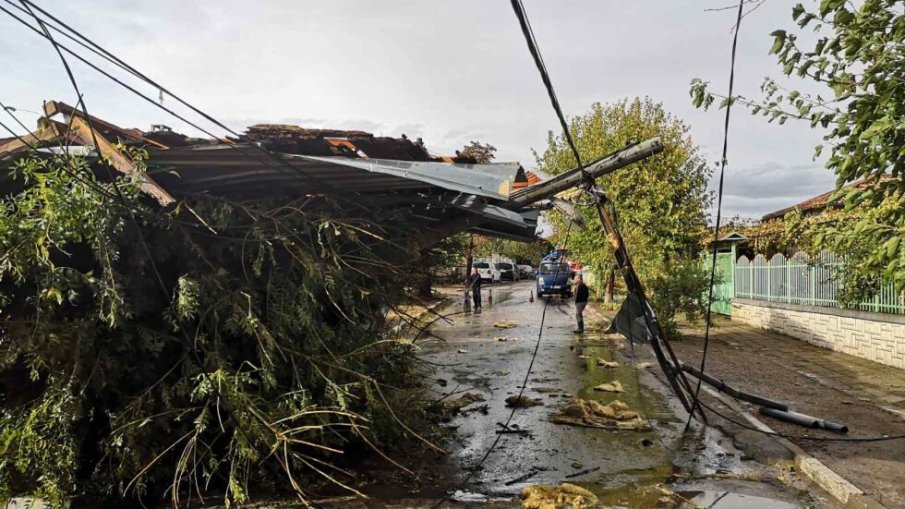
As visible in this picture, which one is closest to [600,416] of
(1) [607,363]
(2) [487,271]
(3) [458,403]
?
(3) [458,403]

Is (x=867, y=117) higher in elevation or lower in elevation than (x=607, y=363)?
higher

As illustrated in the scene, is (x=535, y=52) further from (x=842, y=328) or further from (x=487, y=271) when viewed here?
(x=487, y=271)

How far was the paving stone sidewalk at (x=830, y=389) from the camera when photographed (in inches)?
240

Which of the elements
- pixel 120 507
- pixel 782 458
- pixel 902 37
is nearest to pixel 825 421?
pixel 782 458

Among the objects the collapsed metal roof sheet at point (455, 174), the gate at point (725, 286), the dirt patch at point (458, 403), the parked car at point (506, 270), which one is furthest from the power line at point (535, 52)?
the parked car at point (506, 270)

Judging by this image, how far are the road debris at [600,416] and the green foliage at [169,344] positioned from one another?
2.92 m

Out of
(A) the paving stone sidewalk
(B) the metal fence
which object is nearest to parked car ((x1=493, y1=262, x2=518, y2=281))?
(B) the metal fence

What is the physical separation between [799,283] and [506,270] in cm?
3953

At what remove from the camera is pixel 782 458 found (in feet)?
21.3

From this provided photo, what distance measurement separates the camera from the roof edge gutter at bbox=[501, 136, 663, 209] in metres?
6.19

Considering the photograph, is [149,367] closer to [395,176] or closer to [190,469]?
[190,469]

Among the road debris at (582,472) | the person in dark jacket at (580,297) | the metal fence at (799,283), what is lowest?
the road debris at (582,472)

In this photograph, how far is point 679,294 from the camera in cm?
1584

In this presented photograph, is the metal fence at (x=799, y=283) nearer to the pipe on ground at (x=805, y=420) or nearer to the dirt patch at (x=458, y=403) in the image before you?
the pipe on ground at (x=805, y=420)
